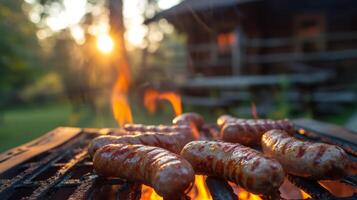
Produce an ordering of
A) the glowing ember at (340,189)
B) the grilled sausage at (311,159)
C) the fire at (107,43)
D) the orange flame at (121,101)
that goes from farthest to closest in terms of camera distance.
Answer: the fire at (107,43) < the orange flame at (121,101) < the glowing ember at (340,189) < the grilled sausage at (311,159)

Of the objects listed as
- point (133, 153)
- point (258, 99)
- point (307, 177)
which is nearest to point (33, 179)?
point (133, 153)

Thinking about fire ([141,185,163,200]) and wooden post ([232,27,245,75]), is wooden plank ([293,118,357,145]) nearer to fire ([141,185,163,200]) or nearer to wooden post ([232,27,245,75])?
fire ([141,185,163,200])

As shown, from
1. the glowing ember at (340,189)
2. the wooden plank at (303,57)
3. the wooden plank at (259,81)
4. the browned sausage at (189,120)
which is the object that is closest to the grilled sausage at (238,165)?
the glowing ember at (340,189)

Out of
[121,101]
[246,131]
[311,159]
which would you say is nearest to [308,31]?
[121,101]

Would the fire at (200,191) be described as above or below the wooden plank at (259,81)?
below

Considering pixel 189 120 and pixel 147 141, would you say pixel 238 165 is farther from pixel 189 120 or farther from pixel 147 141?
pixel 189 120

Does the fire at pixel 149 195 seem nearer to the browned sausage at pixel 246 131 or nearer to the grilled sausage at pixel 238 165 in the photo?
the grilled sausage at pixel 238 165

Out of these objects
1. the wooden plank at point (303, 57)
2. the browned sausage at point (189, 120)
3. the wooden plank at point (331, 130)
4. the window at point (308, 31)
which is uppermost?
the window at point (308, 31)

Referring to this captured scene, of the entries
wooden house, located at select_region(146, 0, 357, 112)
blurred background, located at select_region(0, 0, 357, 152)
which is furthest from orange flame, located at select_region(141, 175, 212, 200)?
wooden house, located at select_region(146, 0, 357, 112)

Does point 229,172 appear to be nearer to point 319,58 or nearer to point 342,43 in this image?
point 319,58
